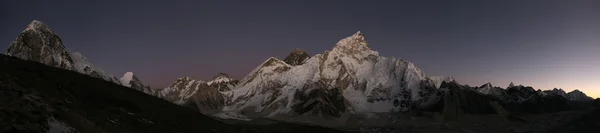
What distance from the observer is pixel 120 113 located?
146m

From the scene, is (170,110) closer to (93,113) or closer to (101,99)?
(101,99)

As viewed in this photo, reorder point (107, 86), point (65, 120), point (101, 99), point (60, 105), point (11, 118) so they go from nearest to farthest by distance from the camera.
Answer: point (11, 118)
point (65, 120)
point (60, 105)
point (101, 99)
point (107, 86)

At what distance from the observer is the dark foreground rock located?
331 ft

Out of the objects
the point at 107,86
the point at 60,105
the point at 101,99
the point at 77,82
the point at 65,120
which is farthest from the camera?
the point at 107,86

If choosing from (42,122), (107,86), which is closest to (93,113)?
(42,122)

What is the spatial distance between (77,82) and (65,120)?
62.8m

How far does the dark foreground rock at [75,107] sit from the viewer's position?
3974 inches

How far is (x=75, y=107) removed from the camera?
131m

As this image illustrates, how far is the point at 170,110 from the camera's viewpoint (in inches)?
7490

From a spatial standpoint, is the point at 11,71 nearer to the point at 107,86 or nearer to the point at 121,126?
the point at 121,126

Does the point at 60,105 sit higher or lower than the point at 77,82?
lower

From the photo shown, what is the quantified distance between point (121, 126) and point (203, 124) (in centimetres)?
6016

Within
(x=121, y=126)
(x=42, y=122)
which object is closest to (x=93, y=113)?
(x=121, y=126)

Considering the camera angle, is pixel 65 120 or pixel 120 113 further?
pixel 120 113
